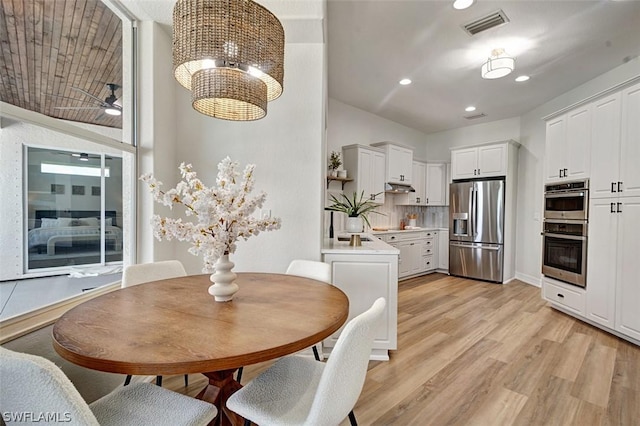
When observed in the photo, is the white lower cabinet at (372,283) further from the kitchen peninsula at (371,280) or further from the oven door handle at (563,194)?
the oven door handle at (563,194)

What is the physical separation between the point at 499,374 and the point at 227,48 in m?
2.75

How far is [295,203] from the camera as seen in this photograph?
242cm

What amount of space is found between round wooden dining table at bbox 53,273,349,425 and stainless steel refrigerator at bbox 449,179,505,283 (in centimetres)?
442

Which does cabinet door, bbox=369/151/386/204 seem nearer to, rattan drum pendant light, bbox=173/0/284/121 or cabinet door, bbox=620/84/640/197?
cabinet door, bbox=620/84/640/197

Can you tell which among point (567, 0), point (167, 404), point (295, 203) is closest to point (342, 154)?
point (295, 203)

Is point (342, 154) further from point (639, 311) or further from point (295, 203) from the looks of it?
point (639, 311)

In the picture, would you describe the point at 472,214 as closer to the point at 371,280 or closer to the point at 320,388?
the point at 371,280

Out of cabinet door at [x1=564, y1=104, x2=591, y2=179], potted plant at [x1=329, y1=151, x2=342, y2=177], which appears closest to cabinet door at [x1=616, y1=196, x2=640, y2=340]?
cabinet door at [x1=564, y1=104, x2=591, y2=179]

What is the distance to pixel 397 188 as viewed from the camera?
16.9 feet

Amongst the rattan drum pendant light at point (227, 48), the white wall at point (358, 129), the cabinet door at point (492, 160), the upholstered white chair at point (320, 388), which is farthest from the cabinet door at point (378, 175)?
the upholstered white chair at point (320, 388)

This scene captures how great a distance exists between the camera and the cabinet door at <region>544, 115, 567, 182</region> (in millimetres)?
3406

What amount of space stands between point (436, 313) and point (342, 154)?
2.71 metres

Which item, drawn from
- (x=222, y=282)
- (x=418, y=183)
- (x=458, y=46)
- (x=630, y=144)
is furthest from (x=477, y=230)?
(x=222, y=282)

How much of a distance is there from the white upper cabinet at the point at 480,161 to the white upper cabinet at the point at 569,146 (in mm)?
1218
